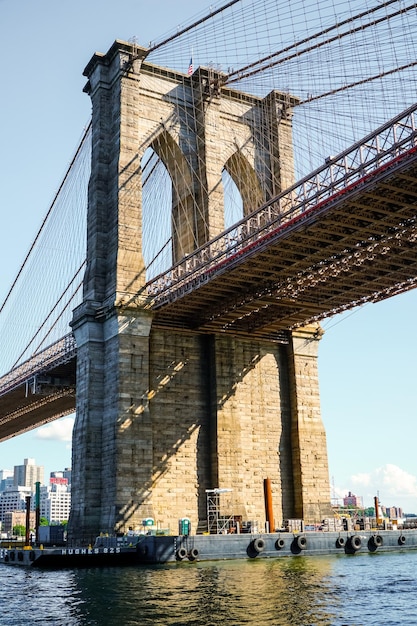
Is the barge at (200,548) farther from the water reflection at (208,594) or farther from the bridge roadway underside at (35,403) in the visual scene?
the bridge roadway underside at (35,403)

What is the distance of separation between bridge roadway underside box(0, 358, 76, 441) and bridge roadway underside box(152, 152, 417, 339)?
12244mm

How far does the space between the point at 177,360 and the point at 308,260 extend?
41.5 ft

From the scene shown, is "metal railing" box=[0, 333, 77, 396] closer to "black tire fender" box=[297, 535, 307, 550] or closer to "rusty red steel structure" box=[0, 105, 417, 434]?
"rusty red steel structure" box=[0, 105, 417, 434]

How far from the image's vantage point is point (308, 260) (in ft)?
138

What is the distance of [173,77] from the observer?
5612 centimetres

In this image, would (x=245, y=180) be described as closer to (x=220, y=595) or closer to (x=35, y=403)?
(x=35, y=403)

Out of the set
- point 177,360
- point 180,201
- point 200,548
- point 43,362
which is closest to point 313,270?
point 177,360

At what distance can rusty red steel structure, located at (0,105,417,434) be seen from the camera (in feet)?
113

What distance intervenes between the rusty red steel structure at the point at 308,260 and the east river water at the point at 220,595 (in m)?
15.7

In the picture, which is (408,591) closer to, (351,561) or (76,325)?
(351,561)

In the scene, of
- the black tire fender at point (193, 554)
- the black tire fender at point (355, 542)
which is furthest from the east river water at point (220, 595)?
the black tire fender at point (355, 542)

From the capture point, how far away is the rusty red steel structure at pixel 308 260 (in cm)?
Result: 3444

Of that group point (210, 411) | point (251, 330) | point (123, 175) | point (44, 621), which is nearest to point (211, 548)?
point (210, 411)

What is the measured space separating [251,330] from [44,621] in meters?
32.5
